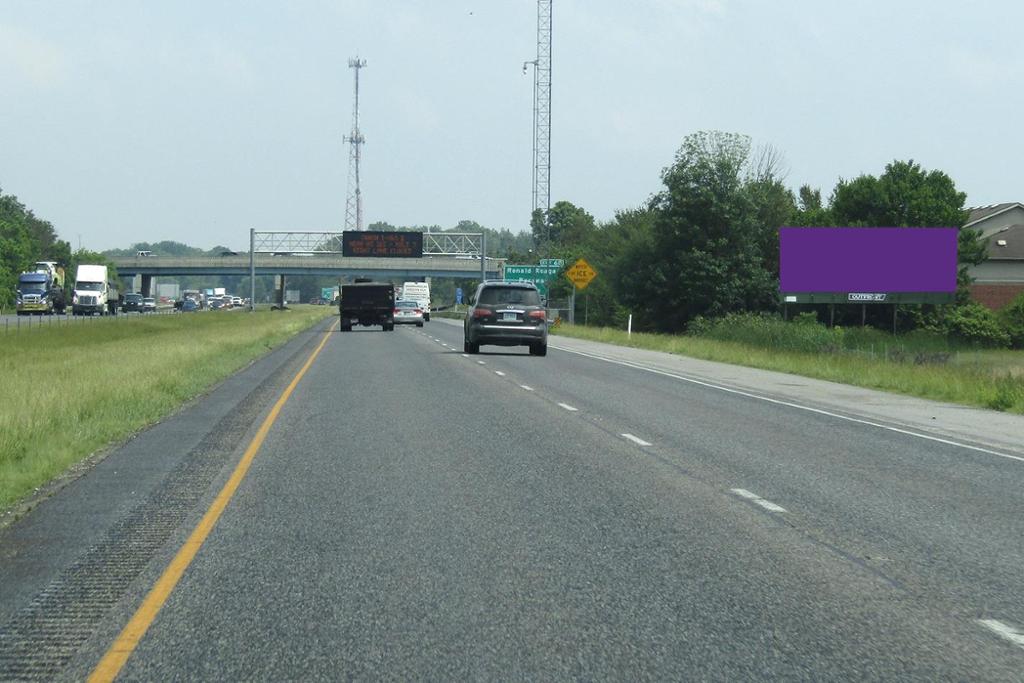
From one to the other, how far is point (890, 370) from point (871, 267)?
30231 mm

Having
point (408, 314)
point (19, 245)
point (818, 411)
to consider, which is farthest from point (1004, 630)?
point (19, 245)

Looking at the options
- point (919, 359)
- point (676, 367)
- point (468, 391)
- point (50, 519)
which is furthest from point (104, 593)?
point (919, 359)

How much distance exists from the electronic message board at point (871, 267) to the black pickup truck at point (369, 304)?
1973cm

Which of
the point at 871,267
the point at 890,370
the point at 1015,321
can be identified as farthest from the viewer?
the point at 1015,321

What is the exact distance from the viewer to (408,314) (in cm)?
8150

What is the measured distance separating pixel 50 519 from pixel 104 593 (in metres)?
3.00

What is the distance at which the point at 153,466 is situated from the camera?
13.8m

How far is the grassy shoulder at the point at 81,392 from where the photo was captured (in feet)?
46.8

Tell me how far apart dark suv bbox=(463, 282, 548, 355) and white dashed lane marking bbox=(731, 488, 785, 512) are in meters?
26.4

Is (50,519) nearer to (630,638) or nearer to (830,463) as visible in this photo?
(630,638)

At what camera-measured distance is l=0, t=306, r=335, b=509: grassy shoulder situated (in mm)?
14273

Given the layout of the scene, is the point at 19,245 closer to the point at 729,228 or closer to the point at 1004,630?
the point at 729,228

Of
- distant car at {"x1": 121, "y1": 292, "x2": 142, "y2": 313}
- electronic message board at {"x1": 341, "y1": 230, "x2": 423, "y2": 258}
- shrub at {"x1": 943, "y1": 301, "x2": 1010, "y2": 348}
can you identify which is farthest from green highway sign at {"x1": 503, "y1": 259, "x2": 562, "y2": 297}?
distant car at {"x1": 121, "y1": 292, "x2": 142, "y2": 313}

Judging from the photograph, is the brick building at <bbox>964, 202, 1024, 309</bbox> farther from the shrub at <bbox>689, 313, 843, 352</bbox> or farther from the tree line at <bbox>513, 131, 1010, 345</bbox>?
the shrub at <bbox>689, 313, 843, 352</bbox>
